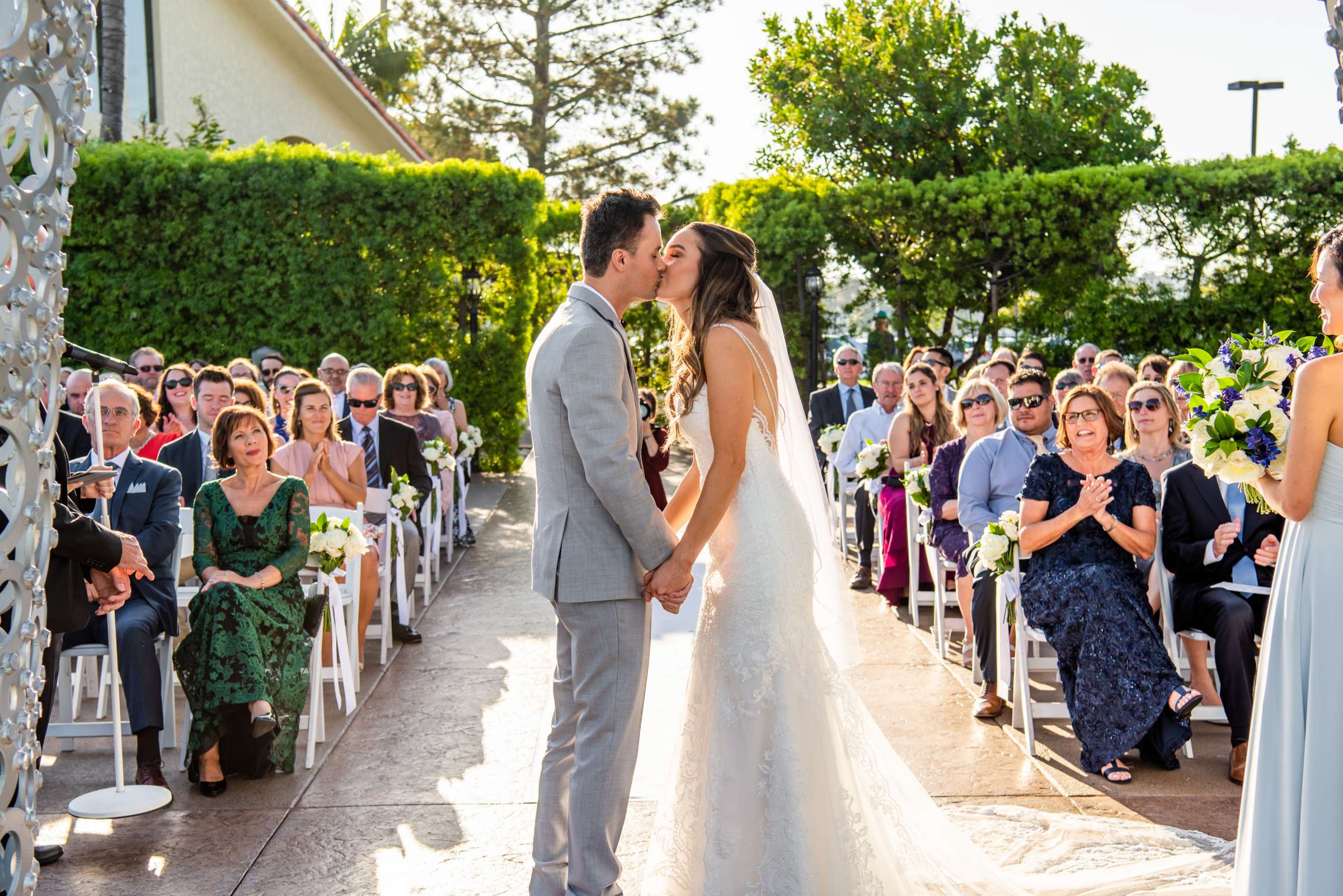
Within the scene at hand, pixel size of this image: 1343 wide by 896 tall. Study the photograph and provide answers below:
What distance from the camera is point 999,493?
696 centimetres

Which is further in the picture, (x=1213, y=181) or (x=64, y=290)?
(x=1213, y=181)

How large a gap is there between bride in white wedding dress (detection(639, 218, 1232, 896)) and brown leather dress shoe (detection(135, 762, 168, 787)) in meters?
2.47

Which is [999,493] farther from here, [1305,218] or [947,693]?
[1305,218]

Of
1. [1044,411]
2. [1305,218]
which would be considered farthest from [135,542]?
[1305,218]

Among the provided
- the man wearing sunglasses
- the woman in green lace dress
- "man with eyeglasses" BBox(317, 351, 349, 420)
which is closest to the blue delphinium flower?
the woman in green lace dress

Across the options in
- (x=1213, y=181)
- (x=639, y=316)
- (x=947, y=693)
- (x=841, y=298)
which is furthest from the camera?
(x=639, y=316)

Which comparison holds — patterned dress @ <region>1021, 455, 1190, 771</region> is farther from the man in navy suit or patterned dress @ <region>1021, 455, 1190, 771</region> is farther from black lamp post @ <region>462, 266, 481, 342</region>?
black lamp post @ <region>462, 266, 481, 342</region>

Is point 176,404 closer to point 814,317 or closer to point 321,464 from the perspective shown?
point 321,464

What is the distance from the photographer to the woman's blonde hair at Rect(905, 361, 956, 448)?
28.9 ft

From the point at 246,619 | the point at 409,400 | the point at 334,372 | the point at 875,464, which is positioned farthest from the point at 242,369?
the point at 246,619

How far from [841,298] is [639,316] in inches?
196

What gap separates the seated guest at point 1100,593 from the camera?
5367mm

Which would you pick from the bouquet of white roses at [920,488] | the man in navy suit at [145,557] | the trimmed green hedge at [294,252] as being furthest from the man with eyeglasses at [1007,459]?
the trimmed green hedge at [294,252]

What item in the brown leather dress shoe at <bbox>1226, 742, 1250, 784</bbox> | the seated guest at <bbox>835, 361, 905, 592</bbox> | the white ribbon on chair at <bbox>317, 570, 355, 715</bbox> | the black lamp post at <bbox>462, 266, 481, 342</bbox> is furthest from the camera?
the black lamp post at <bbox>462, 266, 481, 342</bbox>
